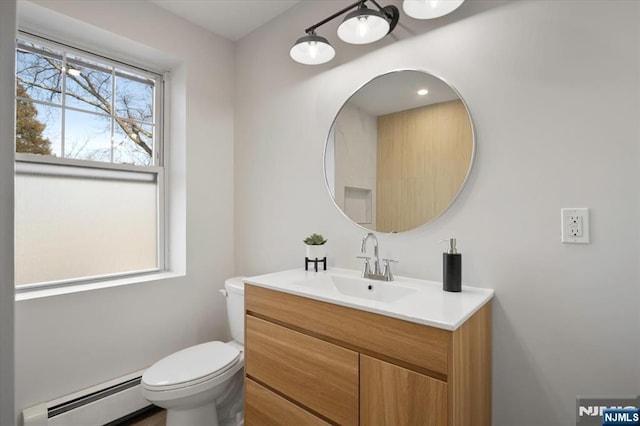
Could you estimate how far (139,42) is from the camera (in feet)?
6.24

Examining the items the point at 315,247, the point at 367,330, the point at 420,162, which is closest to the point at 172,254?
the point at 315,247

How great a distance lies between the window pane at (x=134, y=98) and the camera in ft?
6.75

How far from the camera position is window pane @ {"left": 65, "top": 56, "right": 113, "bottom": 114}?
6.08 feet

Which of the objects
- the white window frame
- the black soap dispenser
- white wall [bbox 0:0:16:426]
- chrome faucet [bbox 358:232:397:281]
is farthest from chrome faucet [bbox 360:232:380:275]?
the white window frame

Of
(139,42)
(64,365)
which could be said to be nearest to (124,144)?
(139,42)

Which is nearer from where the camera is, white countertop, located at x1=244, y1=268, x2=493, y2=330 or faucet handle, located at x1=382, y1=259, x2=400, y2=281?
white countertop, located at x1=244, y1=268, x2=493, y2=330

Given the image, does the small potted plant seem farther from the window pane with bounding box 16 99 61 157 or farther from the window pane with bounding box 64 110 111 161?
the window pane with bounding box 16 99 61 157

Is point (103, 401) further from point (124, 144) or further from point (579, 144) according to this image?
point (579, 144)

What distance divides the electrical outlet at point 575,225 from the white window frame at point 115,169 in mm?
2284

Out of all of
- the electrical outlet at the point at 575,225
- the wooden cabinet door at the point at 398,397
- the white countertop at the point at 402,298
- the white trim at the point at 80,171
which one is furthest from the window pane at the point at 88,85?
A: the electrical outlet at the point at 575,225

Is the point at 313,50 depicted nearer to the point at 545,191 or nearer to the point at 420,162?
the point at 420,162

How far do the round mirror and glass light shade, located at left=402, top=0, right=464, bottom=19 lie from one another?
24cm

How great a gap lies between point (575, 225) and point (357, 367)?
3.07ft

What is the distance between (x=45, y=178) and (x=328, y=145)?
1643mm
